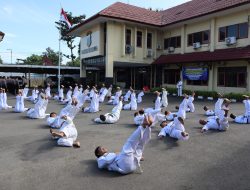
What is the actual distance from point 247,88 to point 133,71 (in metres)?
15.0

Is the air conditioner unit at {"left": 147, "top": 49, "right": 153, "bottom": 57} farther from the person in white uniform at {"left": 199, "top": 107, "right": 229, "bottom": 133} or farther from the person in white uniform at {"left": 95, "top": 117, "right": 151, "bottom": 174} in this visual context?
the person in white uniform at {"left": 95, "top": 117, "right": 151, "bottom": 174}

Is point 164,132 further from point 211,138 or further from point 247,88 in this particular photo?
point 247,88


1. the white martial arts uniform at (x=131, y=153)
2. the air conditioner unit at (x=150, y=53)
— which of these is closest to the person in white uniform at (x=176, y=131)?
the white martial arts uniform at (x=131, y=153)

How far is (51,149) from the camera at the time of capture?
25.6 feet

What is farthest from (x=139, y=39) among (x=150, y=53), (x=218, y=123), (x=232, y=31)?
(x=218, y=123)

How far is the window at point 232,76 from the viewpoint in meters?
22.1

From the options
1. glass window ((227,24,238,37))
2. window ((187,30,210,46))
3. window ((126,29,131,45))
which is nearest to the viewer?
glass window ((227,24,238,37))

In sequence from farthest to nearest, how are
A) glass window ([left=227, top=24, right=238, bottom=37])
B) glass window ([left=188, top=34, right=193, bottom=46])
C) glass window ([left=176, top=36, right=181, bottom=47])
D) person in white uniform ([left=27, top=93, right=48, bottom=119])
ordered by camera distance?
glass window ([left=176, top=36, right=181, bottom=47]) → glass window ([left=188, top=34, right=193, bottom=46]) → glass window ([left=227, top=24, right=238, bottom=37]) → person in white uniform ([left=27, top=93, right=48, bottom=119])

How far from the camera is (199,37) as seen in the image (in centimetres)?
2631

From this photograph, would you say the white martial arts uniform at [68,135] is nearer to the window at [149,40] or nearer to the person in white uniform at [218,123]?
the person in white uniform at [218,123]

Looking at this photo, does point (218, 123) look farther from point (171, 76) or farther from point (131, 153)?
point (171, 76)

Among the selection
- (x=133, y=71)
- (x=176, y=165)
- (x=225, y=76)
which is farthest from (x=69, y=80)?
(x=176, y=165)

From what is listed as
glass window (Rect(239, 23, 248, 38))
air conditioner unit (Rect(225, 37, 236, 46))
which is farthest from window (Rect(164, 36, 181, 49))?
glass window (Rect(239, 23, 248, 38))

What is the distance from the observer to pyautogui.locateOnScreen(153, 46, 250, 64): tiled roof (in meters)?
21.2
